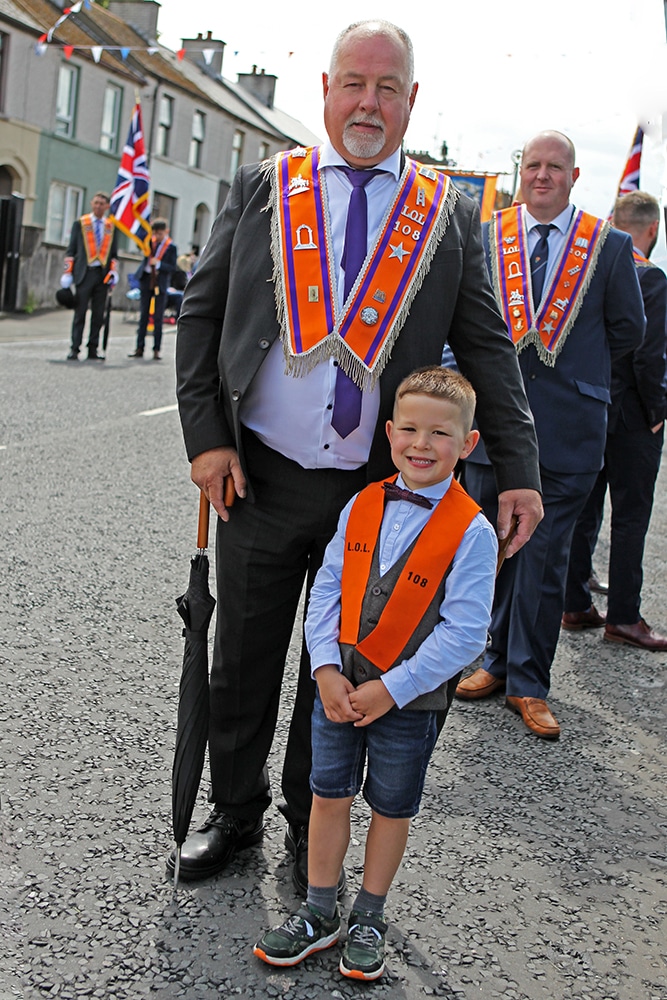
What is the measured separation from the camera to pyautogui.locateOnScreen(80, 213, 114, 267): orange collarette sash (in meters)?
15.1

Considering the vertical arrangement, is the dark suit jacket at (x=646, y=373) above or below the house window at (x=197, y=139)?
below

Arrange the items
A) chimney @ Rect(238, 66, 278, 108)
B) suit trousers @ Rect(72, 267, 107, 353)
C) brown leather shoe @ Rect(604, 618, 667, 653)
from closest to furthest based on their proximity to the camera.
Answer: brown leather shoe @ Rect(604, 618, 667, 653) < suit trousers @ Rect(72, 267, 107, 353) < chimney @ Rect(238, 66, 278, 108)

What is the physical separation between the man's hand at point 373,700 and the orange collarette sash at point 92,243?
13.6 meters

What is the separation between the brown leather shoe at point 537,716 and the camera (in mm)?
4242

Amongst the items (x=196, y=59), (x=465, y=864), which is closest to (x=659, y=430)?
(x=465, y=864)

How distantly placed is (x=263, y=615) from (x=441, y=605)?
62 centimetres

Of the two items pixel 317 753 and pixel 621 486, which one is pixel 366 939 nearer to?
pixel 317 753

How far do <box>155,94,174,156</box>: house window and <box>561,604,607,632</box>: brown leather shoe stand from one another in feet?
111

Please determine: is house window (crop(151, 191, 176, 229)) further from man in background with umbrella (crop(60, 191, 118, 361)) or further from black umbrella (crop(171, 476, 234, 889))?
black umbrella (crop(171, 476, 234, 889))

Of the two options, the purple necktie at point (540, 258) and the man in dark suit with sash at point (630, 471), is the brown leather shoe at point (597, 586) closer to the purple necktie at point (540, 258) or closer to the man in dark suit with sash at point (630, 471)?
the man in dark suit with sash at point (630, 471)

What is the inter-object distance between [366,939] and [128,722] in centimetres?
149

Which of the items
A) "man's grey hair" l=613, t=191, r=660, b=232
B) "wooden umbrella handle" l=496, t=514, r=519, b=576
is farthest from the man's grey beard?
"man's grey hair" l=613, t=191, r=660, b=232

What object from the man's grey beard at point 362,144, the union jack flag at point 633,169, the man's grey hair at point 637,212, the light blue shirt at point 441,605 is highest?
the union jack flag at point 633,169

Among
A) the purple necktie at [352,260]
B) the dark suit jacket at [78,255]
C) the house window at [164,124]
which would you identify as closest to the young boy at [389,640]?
the purple necktie at [352,260]
